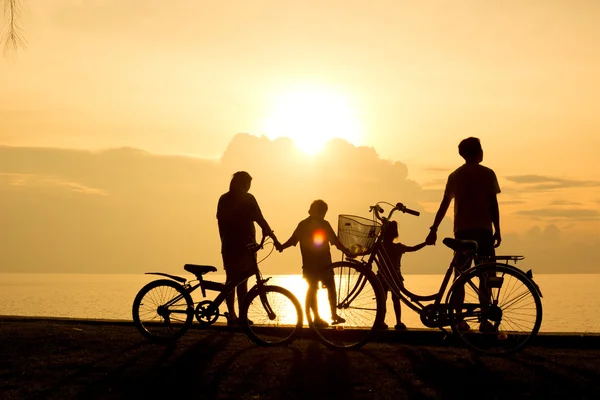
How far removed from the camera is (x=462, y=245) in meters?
8.63

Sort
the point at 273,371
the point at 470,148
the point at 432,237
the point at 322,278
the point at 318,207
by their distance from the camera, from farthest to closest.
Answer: the point at 318,207 < the point at 470,148 < the point at 322,278 < the point at 432,237 < the point at 273,371

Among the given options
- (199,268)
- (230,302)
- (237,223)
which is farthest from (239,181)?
(230,302)

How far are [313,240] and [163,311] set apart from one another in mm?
2233

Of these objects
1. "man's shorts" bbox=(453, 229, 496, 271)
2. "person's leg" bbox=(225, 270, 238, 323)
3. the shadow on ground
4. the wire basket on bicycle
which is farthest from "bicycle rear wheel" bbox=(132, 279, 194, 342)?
"man's shorts" bbox=(453, 229, 496, 271)

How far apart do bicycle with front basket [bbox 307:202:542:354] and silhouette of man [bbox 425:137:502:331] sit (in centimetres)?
46

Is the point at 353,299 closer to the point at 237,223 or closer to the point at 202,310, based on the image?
the point at 202,310

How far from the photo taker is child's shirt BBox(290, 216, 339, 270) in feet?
32.0

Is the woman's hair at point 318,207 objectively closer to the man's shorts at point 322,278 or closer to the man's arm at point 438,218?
the man's shorts at point 322,278

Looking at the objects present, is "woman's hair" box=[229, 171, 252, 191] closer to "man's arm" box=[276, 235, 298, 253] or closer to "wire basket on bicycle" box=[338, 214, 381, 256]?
"man's arm" box=[276, 235, 298, 253]

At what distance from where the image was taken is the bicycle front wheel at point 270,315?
30.0ft

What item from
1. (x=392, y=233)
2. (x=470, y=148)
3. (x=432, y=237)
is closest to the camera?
(x=432, y=237)

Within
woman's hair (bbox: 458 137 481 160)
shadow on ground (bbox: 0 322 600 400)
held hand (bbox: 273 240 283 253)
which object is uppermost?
woman's hair (bbox: 458 137 481 160)

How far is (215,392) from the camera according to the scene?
6.85 metres

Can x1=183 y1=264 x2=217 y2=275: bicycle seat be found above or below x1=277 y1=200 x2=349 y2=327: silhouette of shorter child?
below
